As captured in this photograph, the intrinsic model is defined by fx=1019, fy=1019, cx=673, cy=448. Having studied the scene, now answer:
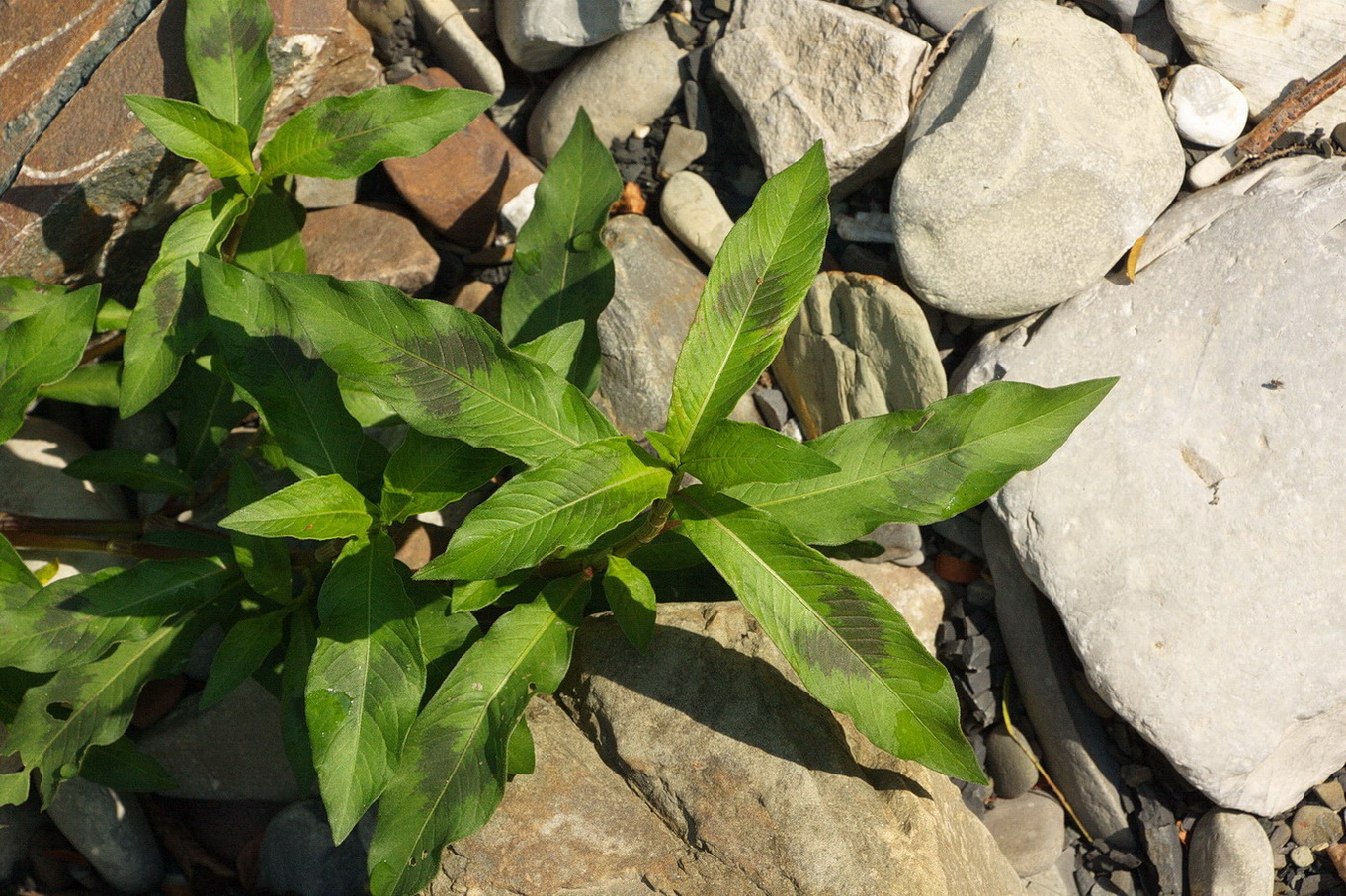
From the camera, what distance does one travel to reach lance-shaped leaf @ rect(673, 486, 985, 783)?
2348 millimetres

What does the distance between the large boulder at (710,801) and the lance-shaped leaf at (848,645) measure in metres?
0.34

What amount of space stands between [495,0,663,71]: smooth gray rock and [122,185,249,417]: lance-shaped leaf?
134 cm

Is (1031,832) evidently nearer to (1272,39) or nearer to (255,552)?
(255,552)

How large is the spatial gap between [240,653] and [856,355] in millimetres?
2113

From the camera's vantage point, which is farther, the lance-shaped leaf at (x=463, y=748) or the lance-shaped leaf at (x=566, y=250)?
the lance-shaped leaf at (x=566, y=250)

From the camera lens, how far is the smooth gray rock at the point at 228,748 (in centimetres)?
349

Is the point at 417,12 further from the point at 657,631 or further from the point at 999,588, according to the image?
the point at 999,588

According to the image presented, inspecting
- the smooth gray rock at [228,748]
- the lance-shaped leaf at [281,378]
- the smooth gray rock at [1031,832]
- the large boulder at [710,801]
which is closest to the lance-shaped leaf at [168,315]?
the lance-shaped leaf at [281,378]

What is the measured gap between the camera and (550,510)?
6.89ft

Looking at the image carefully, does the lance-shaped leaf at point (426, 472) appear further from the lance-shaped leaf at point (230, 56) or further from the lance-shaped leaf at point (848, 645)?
the lance-shaped leaf at point (230, 56)

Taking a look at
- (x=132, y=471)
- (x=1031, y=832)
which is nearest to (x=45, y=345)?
(x=132, y=471)

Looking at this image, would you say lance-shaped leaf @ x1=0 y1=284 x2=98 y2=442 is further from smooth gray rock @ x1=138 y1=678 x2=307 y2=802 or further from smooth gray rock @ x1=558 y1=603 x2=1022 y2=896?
smooth gray rock @ x1=558 y1=603 x2=1022 y2=896

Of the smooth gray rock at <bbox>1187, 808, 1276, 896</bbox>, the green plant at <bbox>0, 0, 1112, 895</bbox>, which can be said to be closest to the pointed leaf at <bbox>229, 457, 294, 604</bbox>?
the green plant at <bbox>0, 0, 1112, 895</bbox>

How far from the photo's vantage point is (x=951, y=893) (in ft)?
8.47
